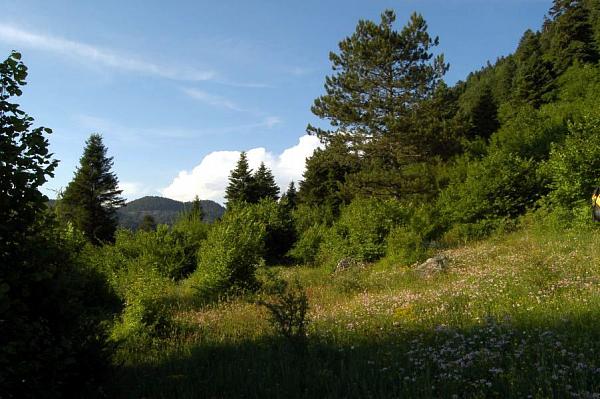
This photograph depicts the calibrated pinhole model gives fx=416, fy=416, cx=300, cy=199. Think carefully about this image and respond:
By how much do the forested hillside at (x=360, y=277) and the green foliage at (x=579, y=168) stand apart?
62 mm

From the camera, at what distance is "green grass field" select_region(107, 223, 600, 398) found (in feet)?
14.2

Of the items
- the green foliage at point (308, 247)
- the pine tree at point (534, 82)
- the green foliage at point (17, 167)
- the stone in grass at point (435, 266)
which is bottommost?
the stone in grass at point (435, 266)

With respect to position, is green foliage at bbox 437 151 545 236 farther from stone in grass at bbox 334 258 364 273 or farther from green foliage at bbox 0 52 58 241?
green foliage at bbox 0 52 58 241

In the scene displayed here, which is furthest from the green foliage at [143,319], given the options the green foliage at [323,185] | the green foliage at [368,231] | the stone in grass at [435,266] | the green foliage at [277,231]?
the green foliage at [323,185]

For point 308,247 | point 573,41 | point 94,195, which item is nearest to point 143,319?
point 308,247

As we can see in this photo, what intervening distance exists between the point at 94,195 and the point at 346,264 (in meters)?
33.3

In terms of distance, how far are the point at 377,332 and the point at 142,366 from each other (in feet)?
12.2

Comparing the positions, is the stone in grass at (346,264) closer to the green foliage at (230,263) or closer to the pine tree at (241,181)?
the green foliage at (230,263)

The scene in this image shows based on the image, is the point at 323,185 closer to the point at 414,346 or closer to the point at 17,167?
the point at 414,346

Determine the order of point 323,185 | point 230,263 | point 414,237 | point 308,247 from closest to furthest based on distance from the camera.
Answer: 1. point 230,263
2. point 414,237
3. point 308,247
4. point 323,185

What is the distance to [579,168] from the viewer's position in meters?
15.8

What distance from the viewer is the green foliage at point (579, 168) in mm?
15531

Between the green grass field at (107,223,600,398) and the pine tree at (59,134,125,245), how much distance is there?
115ft

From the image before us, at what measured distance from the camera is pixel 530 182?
1977 cm
